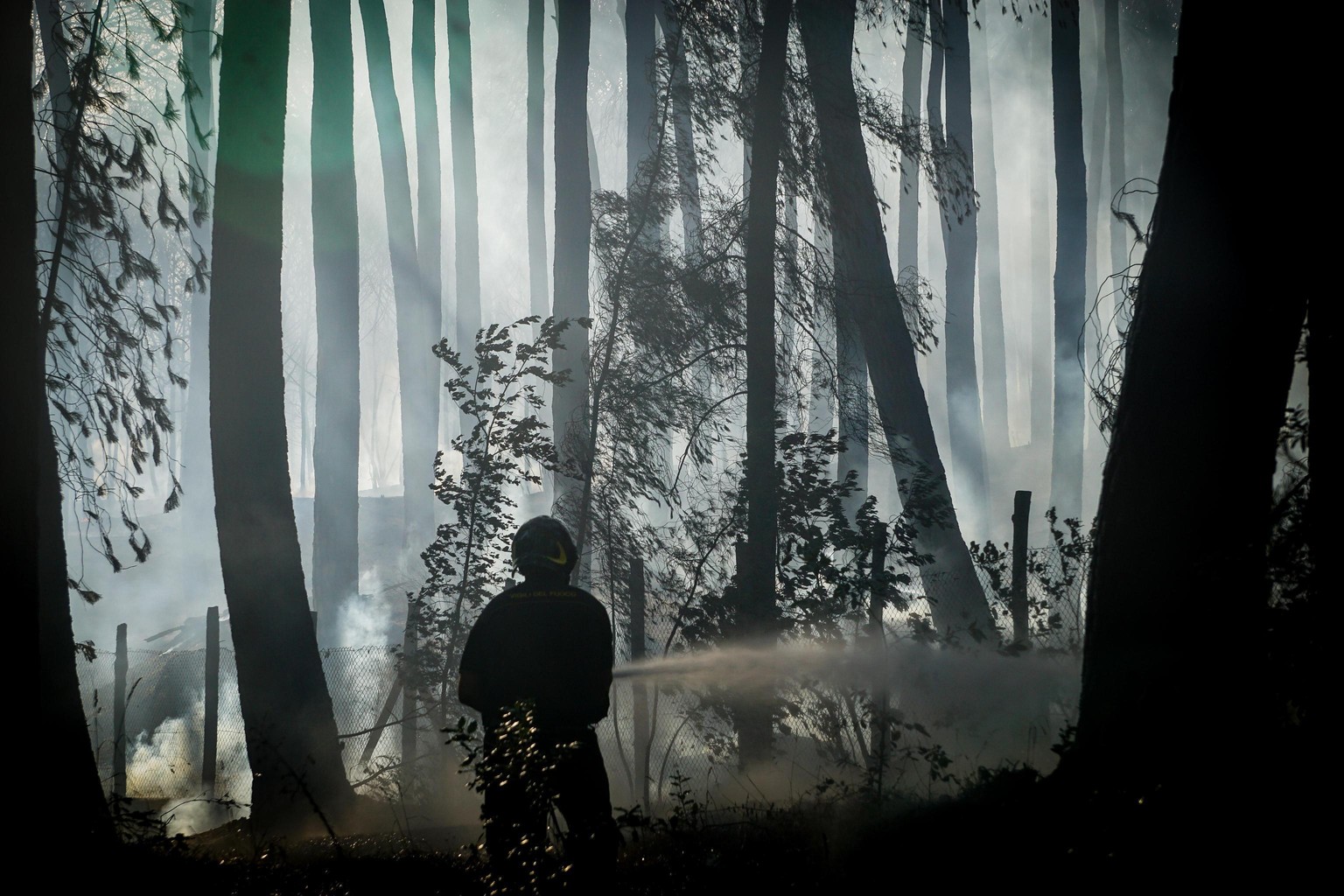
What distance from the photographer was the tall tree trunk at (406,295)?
75.6ft

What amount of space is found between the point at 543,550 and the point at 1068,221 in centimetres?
2139

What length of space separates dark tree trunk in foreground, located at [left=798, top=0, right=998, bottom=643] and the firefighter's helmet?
4.33 metres

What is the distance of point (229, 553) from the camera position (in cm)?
650

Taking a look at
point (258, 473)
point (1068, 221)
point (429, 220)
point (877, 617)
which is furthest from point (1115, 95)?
point (258, 473)

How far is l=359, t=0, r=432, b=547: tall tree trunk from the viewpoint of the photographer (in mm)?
23047

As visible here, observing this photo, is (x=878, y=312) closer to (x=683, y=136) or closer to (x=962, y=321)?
(x=683, y=136)

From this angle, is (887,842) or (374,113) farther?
(374,113)

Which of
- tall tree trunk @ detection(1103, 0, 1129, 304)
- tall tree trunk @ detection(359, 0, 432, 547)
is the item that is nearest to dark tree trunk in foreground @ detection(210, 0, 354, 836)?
tall tree trunk @ detection(359, 0, 432, 547)

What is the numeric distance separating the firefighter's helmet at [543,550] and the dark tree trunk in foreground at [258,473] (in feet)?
11.2

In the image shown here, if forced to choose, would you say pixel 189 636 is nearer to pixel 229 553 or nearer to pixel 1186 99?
pixel 229 553

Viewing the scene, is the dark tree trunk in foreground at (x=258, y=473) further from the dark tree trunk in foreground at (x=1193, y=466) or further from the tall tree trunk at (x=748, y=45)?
the dark tree trunk in foreground at (x=1193, y=466)

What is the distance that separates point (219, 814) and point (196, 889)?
23.0 feet

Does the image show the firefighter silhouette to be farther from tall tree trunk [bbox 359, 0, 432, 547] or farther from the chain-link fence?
tall tree trunk [bbox 359, 0, 432, 547]

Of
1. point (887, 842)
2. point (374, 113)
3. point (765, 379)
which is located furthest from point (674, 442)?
point (374, 113)
